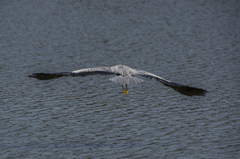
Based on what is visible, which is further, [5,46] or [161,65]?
[5,46]

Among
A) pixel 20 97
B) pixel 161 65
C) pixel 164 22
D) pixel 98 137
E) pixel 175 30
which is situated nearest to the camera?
pixel 98 137

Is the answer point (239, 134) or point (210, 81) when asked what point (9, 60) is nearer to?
point (210, 81)

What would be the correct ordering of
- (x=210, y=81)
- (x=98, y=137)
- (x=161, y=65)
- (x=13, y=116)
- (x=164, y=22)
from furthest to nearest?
(x=164, y=22)
(x=161, y=65)
(x=210, y=81)
(x=13, y=116)
(x=98, y=137)

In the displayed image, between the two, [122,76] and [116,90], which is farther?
[116,90]

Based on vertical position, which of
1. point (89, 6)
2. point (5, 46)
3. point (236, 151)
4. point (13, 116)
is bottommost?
point (236, 151)

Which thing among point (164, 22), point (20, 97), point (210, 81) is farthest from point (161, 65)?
point (164, 22)

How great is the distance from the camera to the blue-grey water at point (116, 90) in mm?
19969

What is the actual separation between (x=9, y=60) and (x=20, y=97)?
10.4m

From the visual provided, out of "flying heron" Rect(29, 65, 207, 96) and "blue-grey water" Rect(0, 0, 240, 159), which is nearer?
Result: "flying heron" Rect(29, 65, 207, 96)

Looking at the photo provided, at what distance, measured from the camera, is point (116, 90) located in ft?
92.7

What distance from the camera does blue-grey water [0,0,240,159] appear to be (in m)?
20.0

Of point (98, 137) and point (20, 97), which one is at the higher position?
point (20, 97)

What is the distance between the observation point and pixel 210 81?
3081 cm

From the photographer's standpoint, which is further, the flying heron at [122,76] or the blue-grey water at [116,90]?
the blue-grey water at [116,90]
